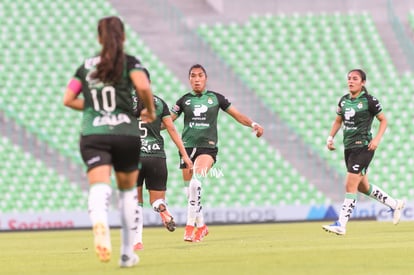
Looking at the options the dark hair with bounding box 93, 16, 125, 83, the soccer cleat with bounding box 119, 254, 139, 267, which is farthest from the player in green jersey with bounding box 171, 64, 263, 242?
the dark hair with bounding box 93, 16, 125, 83

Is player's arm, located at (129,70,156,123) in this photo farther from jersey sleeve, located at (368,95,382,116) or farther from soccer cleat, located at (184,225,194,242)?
jersey sleeve, located at (368,95,382,116)

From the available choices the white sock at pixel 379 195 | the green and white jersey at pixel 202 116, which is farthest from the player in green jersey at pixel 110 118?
the white sock at pixel 379 195

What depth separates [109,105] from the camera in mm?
8453

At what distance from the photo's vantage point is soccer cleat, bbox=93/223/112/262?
7.82 m

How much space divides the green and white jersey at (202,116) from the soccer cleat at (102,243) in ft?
22.2

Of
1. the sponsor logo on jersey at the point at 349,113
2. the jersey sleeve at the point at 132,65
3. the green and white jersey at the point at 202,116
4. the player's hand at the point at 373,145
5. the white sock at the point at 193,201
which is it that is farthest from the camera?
the sponsor logo on jersey at the point at 349,113

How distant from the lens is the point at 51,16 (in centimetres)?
2714

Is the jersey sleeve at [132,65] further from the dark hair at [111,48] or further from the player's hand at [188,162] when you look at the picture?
the player's hand at [188,162]

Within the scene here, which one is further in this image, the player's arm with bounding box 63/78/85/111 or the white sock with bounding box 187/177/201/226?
the white sock with bounding box 187/177/201/226

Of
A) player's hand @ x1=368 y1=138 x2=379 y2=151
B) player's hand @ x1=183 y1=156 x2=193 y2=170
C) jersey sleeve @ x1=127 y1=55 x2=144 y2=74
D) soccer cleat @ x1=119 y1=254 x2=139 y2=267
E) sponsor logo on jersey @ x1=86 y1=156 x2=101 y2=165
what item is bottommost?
soccer cleat @ x1=119 y1=254 x2=139 y2=267

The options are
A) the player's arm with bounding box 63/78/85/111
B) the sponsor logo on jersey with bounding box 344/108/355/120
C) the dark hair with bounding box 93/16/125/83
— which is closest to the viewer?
the dark hair with bounding box 93/16/125/83

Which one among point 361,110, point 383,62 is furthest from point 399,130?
point 361,110

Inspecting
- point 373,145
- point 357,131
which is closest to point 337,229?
point 373,145

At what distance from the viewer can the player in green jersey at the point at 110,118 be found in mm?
8258
